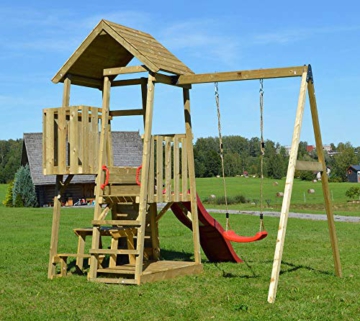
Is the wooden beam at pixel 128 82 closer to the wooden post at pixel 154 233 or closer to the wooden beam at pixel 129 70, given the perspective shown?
the wooden beam at pixel 129 70

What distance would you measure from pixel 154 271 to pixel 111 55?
4.14m

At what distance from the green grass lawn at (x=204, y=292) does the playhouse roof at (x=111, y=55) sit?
11.6 ft

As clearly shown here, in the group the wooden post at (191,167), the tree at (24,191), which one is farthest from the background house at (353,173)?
the wooden post at (191,167)

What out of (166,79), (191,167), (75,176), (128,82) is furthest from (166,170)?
(75,176)

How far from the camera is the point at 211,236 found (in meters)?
11.9

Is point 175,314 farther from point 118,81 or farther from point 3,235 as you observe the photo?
point 3,235

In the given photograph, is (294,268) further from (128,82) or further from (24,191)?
(24,191)

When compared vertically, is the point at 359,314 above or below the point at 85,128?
below

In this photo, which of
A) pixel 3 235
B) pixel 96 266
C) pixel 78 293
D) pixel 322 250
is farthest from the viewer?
pixel 3 235

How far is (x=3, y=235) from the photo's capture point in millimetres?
18875

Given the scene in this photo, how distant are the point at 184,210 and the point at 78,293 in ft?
10.5

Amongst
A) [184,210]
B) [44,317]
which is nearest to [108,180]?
[184,210]

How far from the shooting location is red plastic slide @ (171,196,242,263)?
11695mm

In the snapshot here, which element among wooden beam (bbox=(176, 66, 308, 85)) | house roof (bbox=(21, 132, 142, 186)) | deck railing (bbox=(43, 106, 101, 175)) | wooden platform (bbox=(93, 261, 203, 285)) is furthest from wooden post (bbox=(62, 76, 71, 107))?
house roof (bbox=(21, 132, 142, 186))
